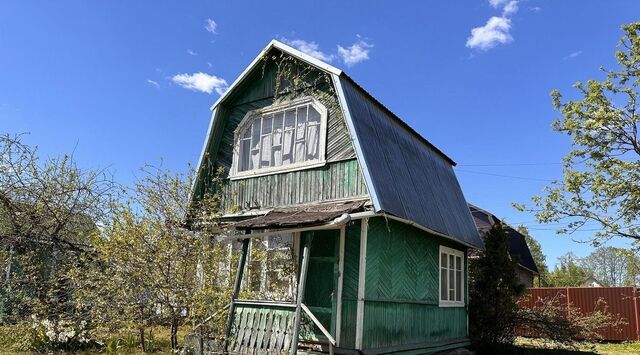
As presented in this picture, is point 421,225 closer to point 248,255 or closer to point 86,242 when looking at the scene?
point 248,255

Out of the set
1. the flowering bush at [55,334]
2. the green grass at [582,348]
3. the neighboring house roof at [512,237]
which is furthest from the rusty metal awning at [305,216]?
the neighboring house roof at [512,237]

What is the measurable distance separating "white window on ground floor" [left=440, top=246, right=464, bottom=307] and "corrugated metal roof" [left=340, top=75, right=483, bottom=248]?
523 millimetres

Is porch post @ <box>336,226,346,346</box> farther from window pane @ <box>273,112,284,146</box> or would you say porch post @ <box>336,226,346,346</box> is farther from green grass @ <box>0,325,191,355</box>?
green grass @ <box>0,325,191,355</box>

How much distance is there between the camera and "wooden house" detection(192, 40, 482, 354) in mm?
8469

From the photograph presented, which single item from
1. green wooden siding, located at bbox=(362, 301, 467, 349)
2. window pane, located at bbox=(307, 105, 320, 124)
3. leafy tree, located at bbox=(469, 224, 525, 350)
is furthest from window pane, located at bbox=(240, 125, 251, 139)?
leafy tree, located at bbox=(469, 224, 525, 350)

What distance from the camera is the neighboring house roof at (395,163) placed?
9.09 m

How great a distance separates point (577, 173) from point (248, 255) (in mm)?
10629

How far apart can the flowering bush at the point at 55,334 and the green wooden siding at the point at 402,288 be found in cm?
591

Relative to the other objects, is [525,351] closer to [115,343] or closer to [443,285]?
[443,285]

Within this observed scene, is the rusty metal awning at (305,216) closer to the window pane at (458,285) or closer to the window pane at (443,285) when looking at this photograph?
the window pane at (443,285)

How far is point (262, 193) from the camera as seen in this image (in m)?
10.6

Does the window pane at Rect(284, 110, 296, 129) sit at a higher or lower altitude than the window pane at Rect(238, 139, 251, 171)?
higher

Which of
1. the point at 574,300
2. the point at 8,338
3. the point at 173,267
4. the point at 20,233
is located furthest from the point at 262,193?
the point at 574,300

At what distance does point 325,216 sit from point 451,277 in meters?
5.91
